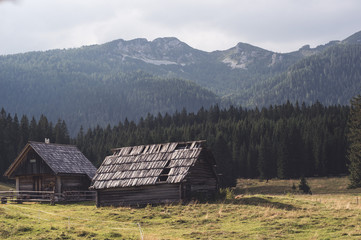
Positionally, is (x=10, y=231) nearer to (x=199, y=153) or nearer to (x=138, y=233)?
(x=138, y=233)

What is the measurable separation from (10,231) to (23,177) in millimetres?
26168

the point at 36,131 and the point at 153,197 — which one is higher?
the point at 36,131

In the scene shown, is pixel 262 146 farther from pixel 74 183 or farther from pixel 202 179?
pixel 202 179

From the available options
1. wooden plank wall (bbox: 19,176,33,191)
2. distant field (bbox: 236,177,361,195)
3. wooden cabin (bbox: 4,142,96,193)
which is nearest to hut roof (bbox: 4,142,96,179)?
wooden cabin (bbox: 4,142,96,193)

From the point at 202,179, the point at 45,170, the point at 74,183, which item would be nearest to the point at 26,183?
the point at 45,170

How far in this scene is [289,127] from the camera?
117m

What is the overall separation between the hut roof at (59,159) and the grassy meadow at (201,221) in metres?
9.94

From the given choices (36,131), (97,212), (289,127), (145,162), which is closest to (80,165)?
(145,162)

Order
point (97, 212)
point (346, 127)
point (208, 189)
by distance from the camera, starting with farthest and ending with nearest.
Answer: point (346, 127)
point (208, 189)
point (97, 212)

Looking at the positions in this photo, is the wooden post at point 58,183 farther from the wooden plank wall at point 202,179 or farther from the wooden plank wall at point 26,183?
the wooden plank wall at point 202,179

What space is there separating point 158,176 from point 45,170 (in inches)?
607

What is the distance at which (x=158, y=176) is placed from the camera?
42.8 m

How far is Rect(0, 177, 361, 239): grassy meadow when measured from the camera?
28.0m

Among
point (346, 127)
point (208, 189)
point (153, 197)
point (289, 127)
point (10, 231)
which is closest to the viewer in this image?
point (10, 231)
